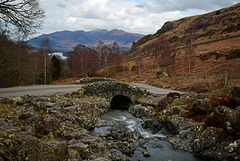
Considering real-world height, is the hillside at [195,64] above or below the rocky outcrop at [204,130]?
above

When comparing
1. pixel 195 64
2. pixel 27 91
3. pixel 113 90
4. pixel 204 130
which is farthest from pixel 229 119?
pixel 195 64

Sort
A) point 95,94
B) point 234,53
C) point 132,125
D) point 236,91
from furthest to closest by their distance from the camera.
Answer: point 234,53, point 95,94, point 132,125, point 236,91

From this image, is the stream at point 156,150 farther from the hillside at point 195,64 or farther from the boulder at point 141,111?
the hillside at point 195,64

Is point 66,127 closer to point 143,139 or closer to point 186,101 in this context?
point 143,139

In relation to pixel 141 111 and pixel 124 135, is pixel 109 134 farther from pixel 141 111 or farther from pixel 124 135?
pixel 141 111

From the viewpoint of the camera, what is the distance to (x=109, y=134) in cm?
Result: 1248

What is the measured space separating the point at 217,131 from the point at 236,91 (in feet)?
15.8

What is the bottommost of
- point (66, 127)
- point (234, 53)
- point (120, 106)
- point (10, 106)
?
point (120, 106)

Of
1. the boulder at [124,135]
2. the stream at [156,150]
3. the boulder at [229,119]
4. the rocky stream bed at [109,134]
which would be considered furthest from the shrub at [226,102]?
the boulder at [124,135]

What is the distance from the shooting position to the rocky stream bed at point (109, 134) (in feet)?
20.8

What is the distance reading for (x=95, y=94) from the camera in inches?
859

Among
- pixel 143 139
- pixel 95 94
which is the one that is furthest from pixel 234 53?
pixel 143 139

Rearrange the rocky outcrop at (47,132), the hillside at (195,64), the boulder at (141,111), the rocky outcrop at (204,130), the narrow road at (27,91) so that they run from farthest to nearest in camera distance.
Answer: the hillside at (195,64) < the boulder at (141,111) < the narrow road at (27,91) < the rocky outcrop at (204,130) < the rocky outcrop at (47,132)

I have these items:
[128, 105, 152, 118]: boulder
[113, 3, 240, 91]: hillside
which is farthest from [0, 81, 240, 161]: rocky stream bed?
[113, 3, 240, 91]: hillside
